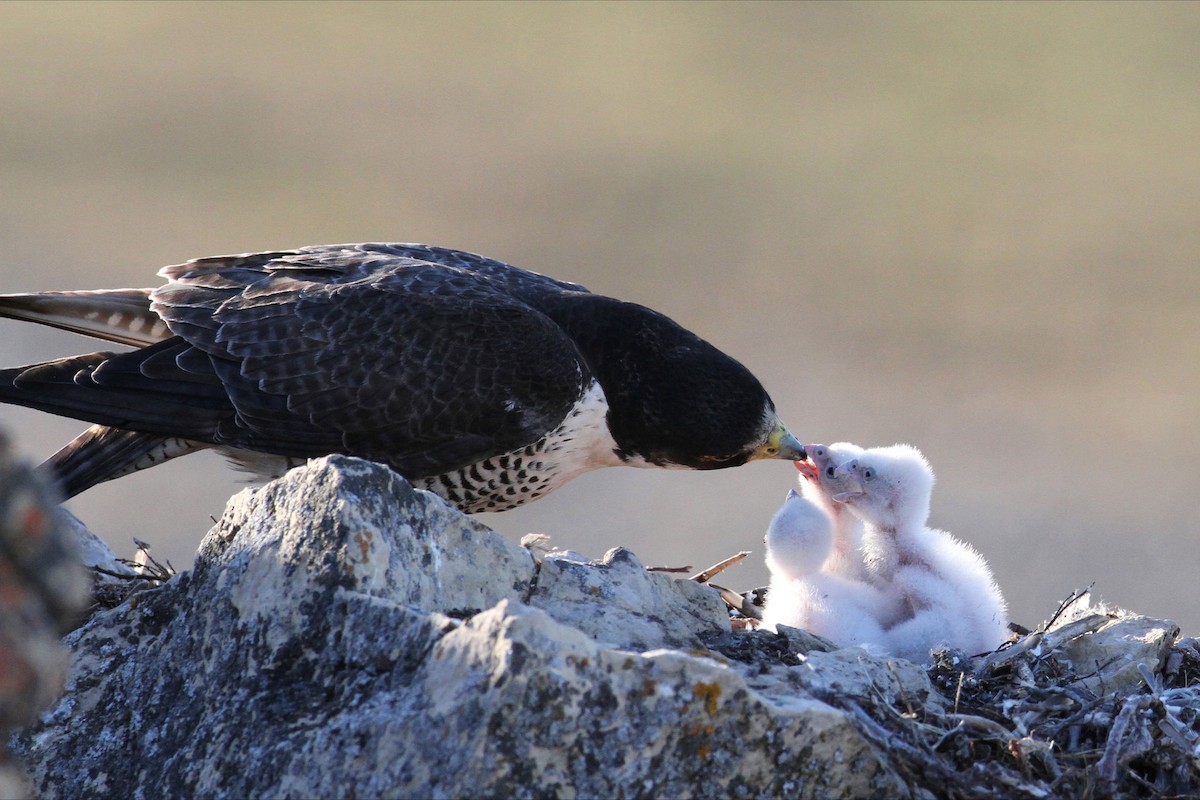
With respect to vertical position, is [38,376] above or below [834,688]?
below

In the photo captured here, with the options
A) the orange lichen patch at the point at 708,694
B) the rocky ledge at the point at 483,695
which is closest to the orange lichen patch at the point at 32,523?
the rocky ledge at the point at 483,695

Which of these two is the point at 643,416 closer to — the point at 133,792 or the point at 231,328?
the point at 231,328

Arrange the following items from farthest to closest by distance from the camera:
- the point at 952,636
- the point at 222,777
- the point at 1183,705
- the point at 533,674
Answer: the point at 952,636, the point at 1183,705, the point at 222,777, the point at 533,674

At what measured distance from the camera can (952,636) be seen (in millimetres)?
5637

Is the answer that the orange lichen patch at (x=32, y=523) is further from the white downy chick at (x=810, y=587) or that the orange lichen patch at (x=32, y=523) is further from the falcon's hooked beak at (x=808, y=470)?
the falcon's hooked beak at (x=808, y=470)

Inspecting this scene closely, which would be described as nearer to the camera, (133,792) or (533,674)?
(533,674)

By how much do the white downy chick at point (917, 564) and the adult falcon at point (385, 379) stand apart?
0.58m

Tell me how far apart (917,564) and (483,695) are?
3.54 metres

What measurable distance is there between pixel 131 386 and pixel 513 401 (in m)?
1.58

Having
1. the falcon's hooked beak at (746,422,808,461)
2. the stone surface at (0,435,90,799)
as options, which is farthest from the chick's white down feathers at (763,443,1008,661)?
the stone surface at (0,435,90,799)

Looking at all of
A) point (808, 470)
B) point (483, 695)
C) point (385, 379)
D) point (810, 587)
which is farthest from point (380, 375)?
point (483, 695)

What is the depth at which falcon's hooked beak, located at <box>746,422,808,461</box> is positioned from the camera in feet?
21.1

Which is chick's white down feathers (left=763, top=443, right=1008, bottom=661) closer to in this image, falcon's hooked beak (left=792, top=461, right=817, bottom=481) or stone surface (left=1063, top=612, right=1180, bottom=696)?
falcon's hooked beak (left=792, top=461, right=817, bottom=481)

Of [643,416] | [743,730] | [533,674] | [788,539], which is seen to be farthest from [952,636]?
[533,674]
